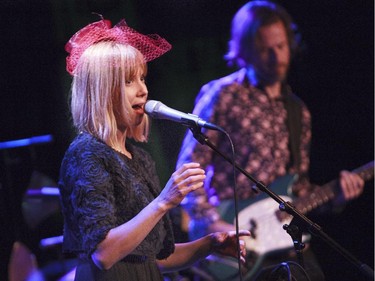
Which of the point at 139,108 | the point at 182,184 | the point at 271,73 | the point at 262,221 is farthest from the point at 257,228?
the point at 182,184

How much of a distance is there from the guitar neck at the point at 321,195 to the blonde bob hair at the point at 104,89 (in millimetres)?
1494

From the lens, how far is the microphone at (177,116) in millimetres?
1809

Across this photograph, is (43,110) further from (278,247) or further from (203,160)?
(278,247)

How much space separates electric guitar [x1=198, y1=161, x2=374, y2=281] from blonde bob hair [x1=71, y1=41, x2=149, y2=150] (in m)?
1.20

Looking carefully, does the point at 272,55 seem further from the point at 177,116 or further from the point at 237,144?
the point at 177,116

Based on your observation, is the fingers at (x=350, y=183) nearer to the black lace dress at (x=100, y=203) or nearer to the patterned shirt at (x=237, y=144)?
the patterned shirt at (x=237, y=144)

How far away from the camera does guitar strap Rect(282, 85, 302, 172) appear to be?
320 cm

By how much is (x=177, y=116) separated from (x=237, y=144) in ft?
4.14

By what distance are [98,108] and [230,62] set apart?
1514 millimetres

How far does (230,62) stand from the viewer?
3309 mm

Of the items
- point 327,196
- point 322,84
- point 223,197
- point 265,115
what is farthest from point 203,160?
point 322,84

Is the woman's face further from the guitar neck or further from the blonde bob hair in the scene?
the guitar neck

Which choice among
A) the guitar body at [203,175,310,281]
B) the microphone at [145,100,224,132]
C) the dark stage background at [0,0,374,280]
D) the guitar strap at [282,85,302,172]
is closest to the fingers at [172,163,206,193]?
the microphone at [145,100,224,132]

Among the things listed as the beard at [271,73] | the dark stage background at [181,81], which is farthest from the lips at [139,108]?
the beard at [271,73]
